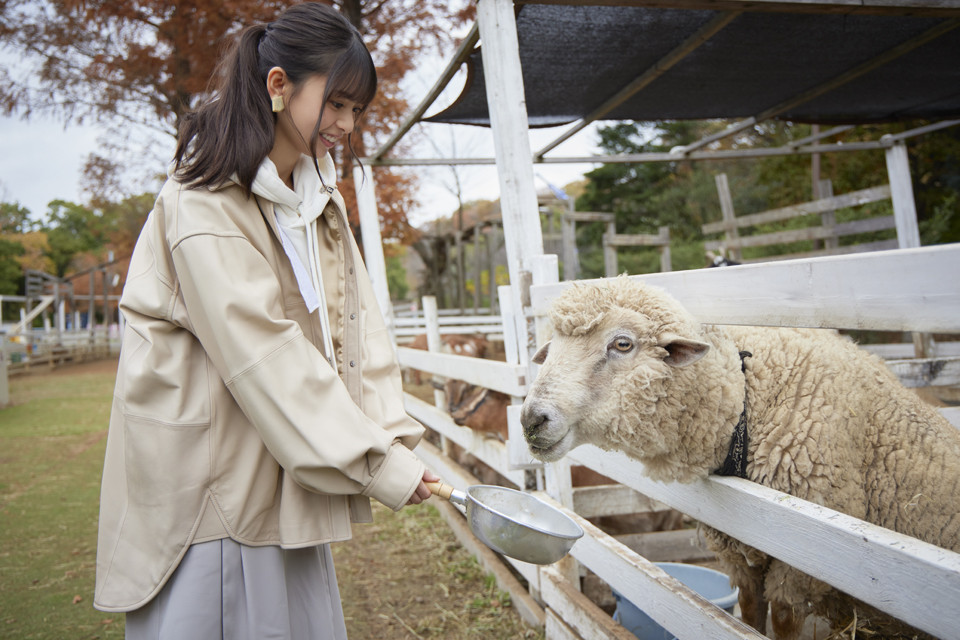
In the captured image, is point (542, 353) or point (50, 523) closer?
point (542, 353)

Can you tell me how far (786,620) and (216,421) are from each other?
6.38 feet

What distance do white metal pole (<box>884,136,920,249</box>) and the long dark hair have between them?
6.22 metres

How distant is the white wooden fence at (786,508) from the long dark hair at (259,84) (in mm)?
1087

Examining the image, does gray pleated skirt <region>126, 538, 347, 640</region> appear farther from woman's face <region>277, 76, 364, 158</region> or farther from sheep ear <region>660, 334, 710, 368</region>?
sheep ear <region>660, 334, 710, 368</region>

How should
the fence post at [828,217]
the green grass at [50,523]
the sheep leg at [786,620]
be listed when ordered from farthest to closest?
the fence post at [828,217] → the green grass at [50,523] → the sheep leg at [786,620]

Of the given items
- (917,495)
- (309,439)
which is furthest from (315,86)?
(917,495)

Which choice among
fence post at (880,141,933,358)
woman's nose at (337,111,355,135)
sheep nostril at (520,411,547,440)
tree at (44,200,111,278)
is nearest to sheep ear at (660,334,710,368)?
sheep nostril at (520,411,547,440)

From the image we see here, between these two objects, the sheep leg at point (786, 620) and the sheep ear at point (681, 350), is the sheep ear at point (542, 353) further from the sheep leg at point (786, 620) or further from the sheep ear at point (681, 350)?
the sheep leg at point (786, 620)

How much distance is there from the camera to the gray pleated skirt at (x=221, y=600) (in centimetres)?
141

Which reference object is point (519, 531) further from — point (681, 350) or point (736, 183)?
point (736, 183)

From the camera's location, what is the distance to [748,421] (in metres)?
1.90

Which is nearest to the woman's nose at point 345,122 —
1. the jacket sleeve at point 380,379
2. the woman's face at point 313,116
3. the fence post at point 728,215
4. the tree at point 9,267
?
the woman's face at point 313,116

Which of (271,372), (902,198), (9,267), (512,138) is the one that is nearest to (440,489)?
(271,372)

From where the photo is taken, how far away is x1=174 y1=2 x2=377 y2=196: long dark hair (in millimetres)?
1518
